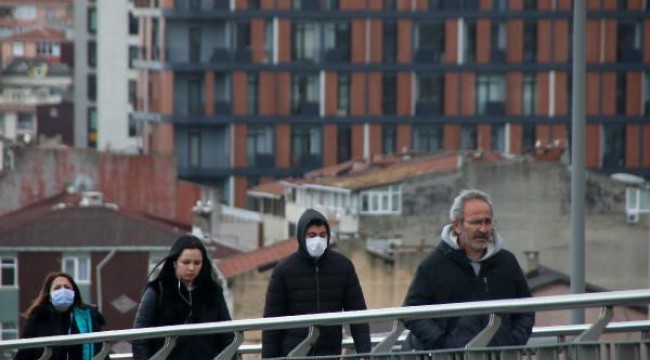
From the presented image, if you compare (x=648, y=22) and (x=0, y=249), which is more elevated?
(x=648, y=22)

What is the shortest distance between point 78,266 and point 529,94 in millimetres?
38346

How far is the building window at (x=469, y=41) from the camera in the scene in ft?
318

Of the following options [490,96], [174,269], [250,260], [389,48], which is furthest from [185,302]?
[490,96]

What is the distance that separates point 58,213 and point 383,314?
2186 inches

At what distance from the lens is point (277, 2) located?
97.4 meters

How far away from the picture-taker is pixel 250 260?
2339 inches

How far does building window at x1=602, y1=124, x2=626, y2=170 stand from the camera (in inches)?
3890

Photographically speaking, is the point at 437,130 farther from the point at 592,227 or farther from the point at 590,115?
the point at 592,227

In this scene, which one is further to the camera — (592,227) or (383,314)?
(592,227)

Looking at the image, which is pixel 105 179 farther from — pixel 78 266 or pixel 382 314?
pixel 382 314

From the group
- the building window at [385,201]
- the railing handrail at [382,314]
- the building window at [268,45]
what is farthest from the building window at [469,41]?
the railing handrail at [382,314]

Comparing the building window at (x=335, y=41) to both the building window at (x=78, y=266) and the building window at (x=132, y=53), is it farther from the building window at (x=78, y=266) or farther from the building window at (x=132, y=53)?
the building window at (x=78, y=266)

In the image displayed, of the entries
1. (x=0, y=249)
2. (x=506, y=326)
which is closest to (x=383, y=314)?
(x=506, y=326)

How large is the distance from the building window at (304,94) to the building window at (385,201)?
92.3 ft
